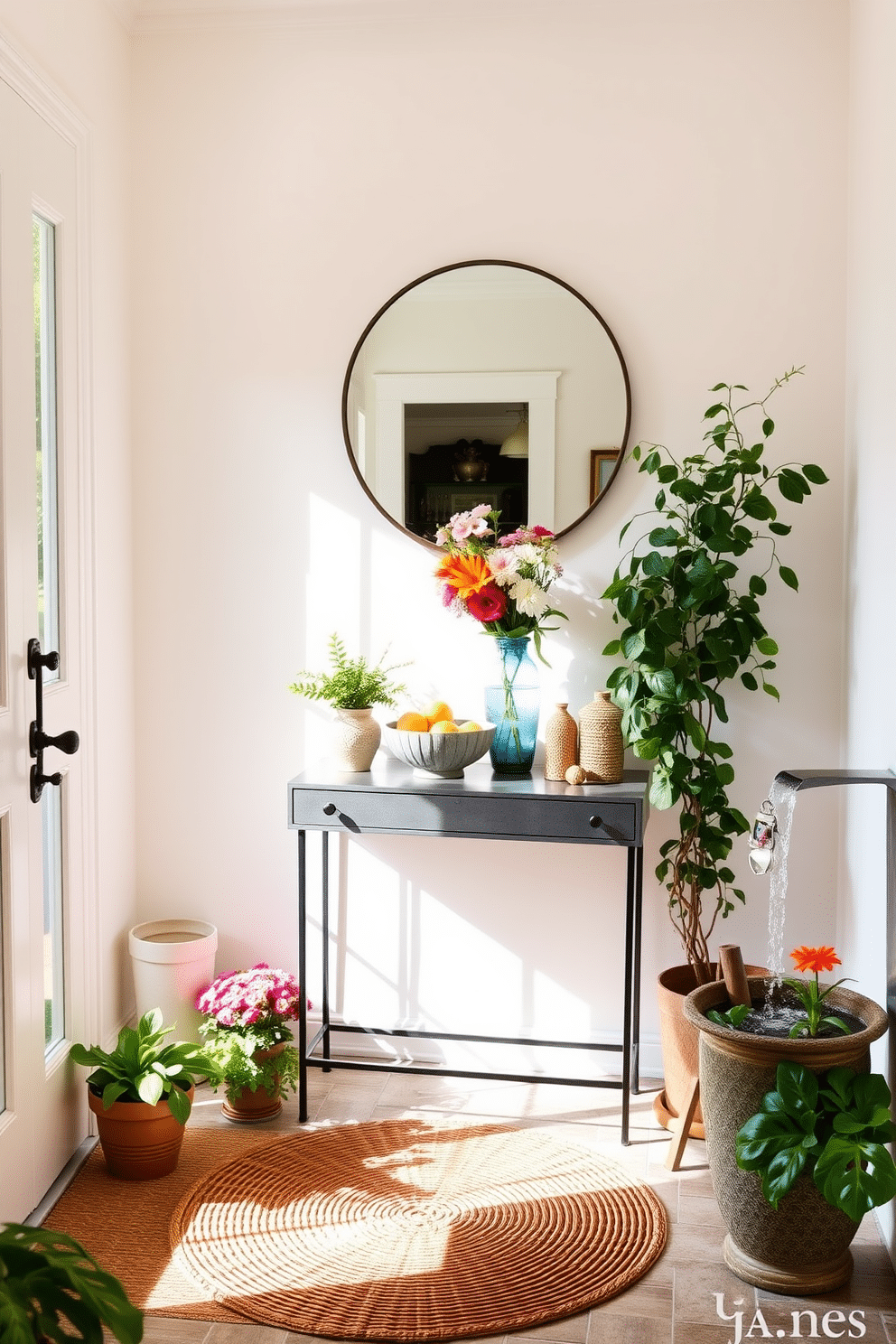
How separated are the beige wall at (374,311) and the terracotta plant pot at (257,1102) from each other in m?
0.44

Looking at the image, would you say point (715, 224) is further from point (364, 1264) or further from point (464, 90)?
point (364, 1264)

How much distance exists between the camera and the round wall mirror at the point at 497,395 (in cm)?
312

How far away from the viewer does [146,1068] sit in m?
2.71

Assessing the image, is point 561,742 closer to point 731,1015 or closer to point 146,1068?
point 731,1015

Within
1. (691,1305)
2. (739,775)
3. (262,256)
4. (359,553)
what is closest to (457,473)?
(359,553)

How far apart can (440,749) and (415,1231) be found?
1.05 m

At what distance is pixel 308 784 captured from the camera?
9.57 feet

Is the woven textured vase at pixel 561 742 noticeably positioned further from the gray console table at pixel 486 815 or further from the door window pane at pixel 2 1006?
the door window pane at pixel 2 1006

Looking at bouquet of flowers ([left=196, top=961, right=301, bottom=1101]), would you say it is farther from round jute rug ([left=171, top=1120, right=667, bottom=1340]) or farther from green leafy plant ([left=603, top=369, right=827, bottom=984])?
green leafy plant ([left=603, top=369, right=827, bottom=984])

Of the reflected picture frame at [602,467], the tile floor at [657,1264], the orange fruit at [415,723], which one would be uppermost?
the reflected picture frame at [602,467]

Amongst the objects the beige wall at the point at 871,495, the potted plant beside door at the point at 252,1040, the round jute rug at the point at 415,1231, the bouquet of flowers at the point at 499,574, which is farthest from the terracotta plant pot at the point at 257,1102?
the beige wall at the point at 871,495

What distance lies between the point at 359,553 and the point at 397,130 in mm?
1101

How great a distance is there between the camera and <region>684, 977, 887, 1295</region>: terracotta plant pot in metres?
2.22

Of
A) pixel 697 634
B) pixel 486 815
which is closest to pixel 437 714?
pixel 486 815
